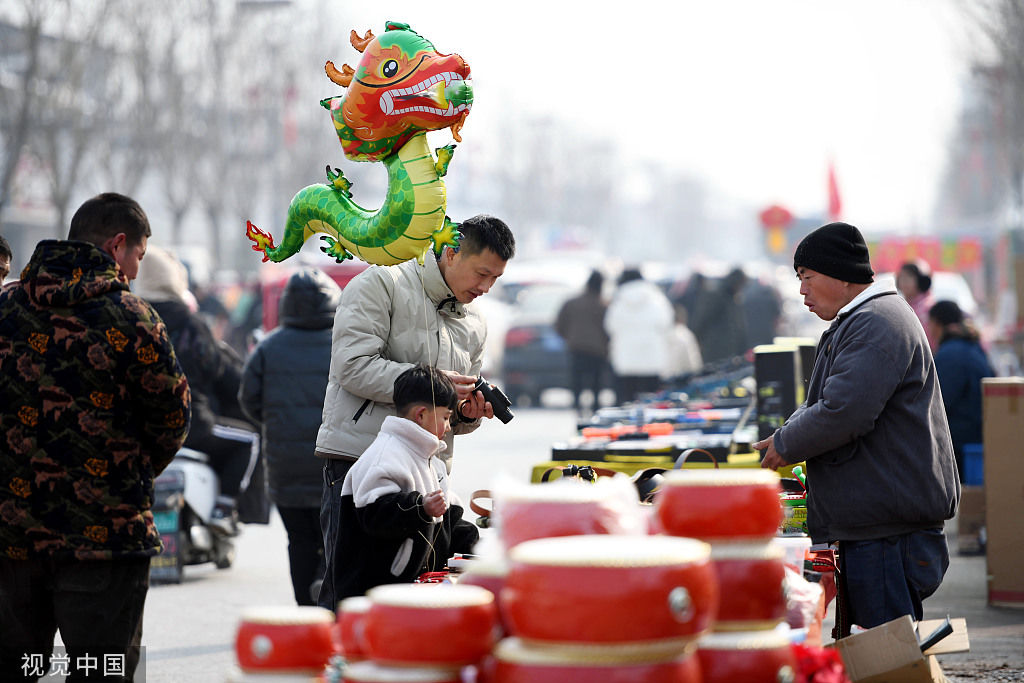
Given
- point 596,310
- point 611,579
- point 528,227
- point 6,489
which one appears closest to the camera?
point 611,579

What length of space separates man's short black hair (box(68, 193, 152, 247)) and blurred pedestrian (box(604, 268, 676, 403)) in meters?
12.1

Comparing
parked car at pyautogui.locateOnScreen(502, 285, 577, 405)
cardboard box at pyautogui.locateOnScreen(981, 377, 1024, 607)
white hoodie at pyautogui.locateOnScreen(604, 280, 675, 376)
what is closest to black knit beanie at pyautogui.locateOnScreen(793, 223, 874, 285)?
cardboard box at pyautogui.locateOnScreen(981, 377, 1024, 607)

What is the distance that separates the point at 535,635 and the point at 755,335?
17307 mm

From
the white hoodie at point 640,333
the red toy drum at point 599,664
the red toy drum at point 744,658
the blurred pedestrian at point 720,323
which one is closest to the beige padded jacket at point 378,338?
the red toy drum at point 744,658

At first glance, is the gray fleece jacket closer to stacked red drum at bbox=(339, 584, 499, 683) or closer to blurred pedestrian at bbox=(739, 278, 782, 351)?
stacked red drum at bbox=(339, 584, 499, 683)

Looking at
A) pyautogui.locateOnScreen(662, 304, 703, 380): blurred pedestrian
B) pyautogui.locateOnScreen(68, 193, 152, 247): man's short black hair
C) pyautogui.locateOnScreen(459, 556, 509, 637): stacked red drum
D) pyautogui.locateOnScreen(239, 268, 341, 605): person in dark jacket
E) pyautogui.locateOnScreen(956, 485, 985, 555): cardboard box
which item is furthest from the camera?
pyautogui.locateOnScreen(662, 304, 703, 380): blurred pedestrian

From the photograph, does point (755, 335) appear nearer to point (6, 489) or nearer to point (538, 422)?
point (538, 422)

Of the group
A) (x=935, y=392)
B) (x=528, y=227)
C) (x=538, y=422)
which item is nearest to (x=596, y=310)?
(x=538, y=422)

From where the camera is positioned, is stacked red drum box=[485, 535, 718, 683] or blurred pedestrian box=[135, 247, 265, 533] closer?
stacked red drum box=[485, 535, 718, 683]

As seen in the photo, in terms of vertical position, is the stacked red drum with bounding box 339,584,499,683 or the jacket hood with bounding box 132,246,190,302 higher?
the jacket hood with bounding box 132,246,190,302

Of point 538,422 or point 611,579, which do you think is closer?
point 611,579

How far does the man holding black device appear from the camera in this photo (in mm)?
4969

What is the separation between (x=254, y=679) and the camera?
2961 mm

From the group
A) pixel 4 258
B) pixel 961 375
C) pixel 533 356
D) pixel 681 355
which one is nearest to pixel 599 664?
pixel 4 258
